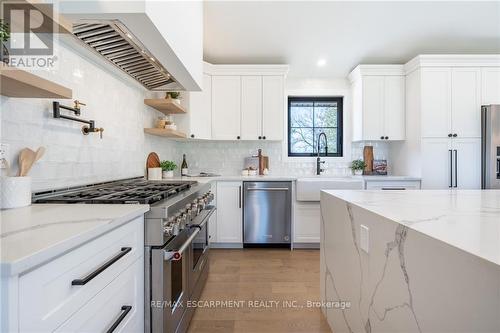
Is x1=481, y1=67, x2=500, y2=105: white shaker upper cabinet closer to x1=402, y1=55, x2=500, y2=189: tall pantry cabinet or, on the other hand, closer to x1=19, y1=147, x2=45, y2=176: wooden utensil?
x1=402, y1=55, x2=500, y2=189: tall pantry cabinet

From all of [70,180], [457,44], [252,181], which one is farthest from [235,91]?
[457,44]

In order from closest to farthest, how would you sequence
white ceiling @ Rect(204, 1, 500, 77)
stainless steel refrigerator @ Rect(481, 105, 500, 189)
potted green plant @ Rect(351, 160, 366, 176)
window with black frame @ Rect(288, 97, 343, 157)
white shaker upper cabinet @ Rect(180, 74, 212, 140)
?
white ceiling @ Rect(204, 1, 500, 77) < stainless steel refrigerator @ Rect(481, 105, 500, 189) < white shaker upper cabinet @ Rect(180, 74, 212, 140) < potted green plant @ Rect(351, 160, 366, 176) < window with black frame @ Rect(288, 97, 343, 157)

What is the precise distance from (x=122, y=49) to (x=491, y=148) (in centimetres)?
393

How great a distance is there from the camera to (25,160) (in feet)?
4.26

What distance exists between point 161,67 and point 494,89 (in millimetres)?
3871

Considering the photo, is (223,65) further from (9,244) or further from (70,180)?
(9,244)

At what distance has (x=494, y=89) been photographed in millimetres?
3416

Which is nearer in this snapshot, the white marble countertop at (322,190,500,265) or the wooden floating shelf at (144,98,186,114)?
the white marble countertop at (322,190,500,265)

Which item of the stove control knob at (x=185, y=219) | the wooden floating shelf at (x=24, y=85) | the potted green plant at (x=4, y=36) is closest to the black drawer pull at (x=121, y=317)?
the stove control knob at (x=185, y=219)

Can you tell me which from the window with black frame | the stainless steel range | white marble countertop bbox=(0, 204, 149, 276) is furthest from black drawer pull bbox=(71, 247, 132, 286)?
the window with black frame

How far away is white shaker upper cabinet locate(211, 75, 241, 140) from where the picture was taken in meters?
3.76

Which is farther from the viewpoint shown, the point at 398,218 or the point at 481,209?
the point at 481,209

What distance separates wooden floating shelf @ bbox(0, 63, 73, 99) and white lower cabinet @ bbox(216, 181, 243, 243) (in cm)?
240

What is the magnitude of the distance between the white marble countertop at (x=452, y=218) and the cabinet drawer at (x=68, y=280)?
974 mm
